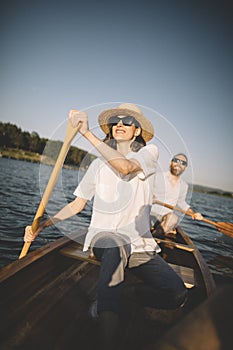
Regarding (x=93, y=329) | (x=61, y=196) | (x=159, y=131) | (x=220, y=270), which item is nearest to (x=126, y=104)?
(x=159, y=131)

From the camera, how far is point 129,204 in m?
2.08

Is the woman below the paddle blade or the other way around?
the other way around

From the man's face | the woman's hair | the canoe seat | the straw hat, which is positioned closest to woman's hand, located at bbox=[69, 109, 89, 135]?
the straw hat

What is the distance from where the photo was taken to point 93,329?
1977 millimetres

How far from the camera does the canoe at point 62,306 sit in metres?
1.83

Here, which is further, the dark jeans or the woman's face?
the woman's face

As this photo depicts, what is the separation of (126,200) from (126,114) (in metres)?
0.83

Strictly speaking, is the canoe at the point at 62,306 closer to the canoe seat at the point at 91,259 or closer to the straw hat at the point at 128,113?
the canoe seat at the point at 91,259

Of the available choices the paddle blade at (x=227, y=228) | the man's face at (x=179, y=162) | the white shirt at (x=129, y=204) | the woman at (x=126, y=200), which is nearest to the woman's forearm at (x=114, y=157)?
the woman at (x=126, y=200)

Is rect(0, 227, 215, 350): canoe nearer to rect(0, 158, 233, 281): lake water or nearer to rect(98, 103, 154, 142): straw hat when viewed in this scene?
rect(0, 158, 233, 281): lake water

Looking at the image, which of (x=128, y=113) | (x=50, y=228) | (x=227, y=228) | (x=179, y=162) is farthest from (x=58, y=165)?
(x=50, y=228)

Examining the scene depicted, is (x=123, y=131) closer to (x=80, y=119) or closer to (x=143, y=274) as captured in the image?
(x=80, y=119)

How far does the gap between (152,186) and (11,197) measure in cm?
1261

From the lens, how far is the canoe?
1832 mm
